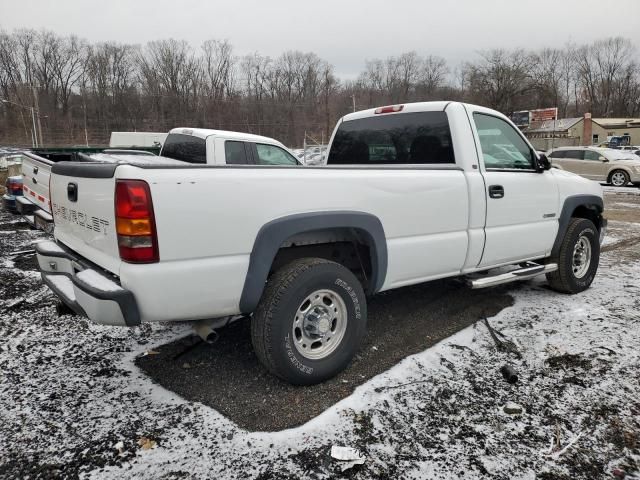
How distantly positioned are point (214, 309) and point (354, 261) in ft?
4.52

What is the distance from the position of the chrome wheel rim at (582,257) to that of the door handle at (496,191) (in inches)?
68.7

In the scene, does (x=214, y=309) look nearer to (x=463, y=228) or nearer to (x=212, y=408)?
(x=212, y=408)

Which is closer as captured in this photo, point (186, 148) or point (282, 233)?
point (282, 233)

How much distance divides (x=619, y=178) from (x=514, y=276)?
19.0 meters

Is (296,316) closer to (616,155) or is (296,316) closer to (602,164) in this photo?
(602,164)

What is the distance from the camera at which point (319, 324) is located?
3074 millimetres

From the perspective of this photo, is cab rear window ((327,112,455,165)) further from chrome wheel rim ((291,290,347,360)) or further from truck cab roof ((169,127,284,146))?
truck cab roof ((169,127,284,146))

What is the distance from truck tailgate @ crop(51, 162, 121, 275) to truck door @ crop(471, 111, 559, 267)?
2981 mm

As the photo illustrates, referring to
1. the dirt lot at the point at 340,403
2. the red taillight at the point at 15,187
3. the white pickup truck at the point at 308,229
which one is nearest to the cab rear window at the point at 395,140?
the white pickup truck at the point at 308,229

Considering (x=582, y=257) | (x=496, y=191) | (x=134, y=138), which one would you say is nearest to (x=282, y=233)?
(x=496, y=191)

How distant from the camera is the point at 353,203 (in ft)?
10.1

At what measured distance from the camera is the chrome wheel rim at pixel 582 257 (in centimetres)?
517

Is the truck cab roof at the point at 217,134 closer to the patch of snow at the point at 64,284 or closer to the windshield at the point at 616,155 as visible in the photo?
the patch of snow at the point at 64,284

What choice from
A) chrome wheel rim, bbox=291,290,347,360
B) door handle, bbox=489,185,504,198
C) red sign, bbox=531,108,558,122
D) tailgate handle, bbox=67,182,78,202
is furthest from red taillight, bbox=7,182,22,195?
red sign, bbox=531,108,558,122
